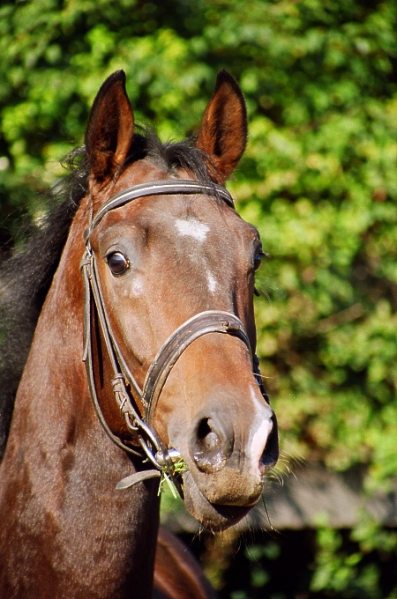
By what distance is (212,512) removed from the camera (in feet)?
7.29

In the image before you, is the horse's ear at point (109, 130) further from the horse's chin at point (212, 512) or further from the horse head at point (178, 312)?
the horse's chin at point (212, 512)

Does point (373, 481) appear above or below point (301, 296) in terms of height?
below

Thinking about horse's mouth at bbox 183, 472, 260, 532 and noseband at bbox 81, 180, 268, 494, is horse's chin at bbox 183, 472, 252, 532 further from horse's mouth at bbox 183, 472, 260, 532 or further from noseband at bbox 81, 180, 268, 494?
noseband at bbox 81, 180, 268, 494

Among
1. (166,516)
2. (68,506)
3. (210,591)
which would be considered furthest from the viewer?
(166,516)

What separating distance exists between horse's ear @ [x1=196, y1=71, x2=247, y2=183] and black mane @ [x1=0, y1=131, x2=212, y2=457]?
114 millimetres

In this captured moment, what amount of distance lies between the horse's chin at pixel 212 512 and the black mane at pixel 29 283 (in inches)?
33.1

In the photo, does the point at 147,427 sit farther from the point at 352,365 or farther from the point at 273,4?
the point at 273,4

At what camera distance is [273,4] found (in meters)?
5.95

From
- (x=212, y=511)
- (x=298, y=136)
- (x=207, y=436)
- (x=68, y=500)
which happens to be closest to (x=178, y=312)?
(x=207, y=436)

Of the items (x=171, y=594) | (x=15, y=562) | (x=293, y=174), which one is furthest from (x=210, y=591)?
(x=293, y=174)

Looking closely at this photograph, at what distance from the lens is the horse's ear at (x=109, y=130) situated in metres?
2.63

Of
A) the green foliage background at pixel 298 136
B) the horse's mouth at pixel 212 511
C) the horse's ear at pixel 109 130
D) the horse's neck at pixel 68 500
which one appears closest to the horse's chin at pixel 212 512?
the horse's mouth at pixel 212 511

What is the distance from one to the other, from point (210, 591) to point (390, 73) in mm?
3909

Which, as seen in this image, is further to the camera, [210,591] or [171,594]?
[210,591]
